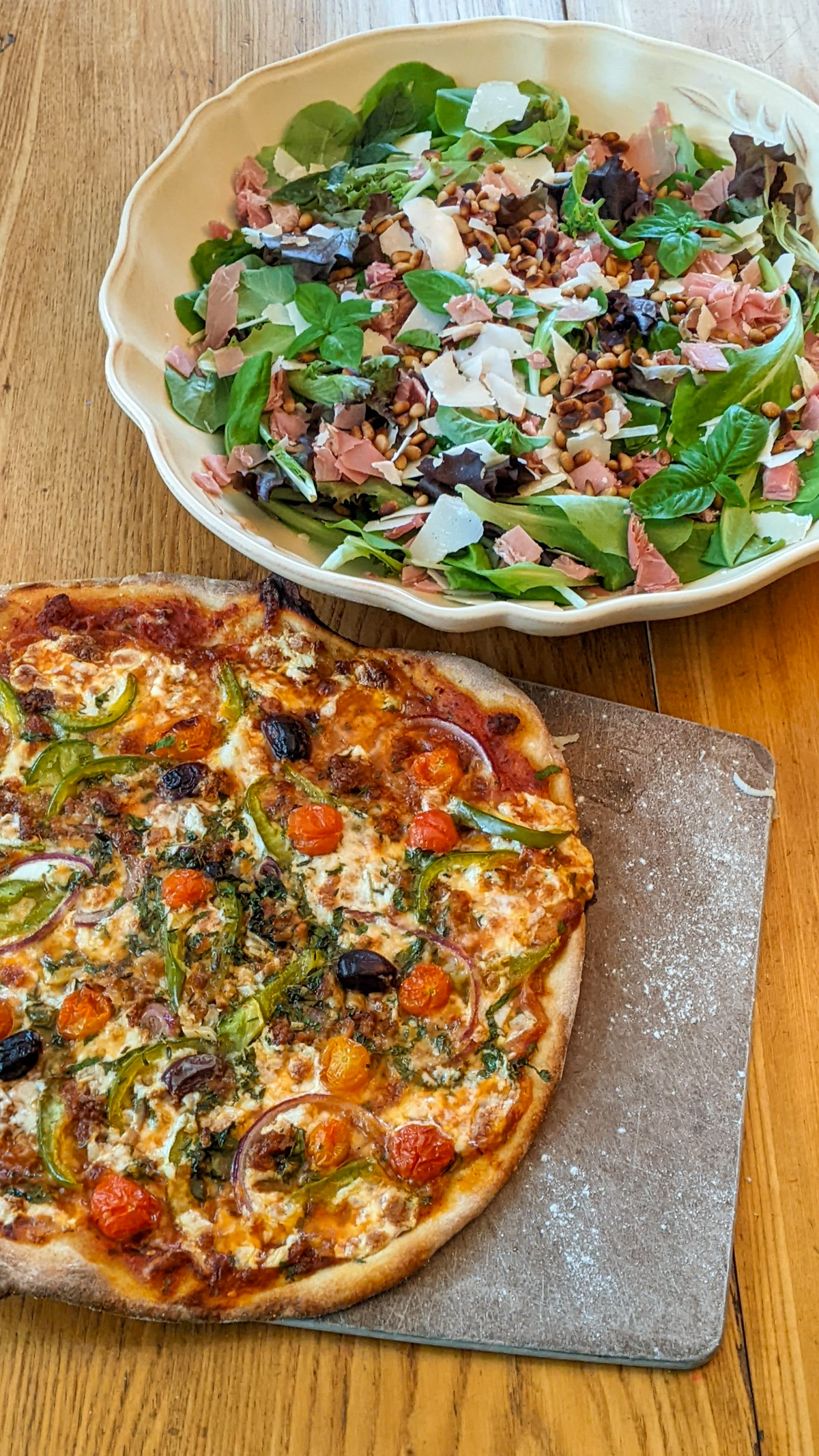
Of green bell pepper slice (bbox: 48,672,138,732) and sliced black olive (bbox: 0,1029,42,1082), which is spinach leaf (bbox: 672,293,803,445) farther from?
sliced black olive (bbox: 0,1029,42,1082)

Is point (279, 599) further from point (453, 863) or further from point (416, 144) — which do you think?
point (416, 144)

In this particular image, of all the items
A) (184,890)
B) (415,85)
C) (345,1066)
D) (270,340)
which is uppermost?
(415,85)

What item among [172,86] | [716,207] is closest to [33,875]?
[716,207]

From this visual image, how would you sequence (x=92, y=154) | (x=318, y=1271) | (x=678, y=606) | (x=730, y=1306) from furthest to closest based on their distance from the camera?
(x=92, y=154)
(x=678, y=606)
(x=730, y=1306)
(x=318, y=1271)

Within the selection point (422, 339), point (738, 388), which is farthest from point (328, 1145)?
point (738, 388)

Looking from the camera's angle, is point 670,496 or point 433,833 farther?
point 670,496

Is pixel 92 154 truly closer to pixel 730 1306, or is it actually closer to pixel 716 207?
pixel 716 207
